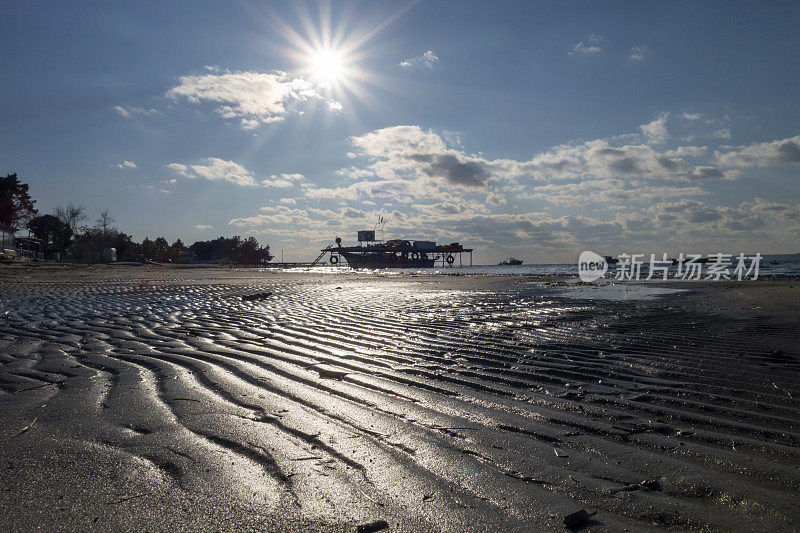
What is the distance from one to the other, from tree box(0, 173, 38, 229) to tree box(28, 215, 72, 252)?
999cm

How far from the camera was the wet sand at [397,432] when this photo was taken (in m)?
1.75

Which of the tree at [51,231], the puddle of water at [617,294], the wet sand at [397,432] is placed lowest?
the wet sand at [397,432]

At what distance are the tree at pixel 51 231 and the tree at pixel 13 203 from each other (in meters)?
9.99

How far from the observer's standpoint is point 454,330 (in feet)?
22.1

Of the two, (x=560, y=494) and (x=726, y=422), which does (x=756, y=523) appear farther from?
(x=726, y=422)

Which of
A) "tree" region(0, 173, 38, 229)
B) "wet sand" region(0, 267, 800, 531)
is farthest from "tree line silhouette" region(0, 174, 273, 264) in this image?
"wet sand" region(0, 267, 800, 531)

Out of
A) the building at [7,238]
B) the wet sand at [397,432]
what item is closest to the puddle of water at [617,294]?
the wet sand at [397,432]

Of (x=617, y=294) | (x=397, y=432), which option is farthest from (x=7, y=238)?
(x=397, y=432)

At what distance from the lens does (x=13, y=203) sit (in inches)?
1451

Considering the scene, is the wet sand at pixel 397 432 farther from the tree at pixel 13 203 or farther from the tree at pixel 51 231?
the tree at pixel 51 231

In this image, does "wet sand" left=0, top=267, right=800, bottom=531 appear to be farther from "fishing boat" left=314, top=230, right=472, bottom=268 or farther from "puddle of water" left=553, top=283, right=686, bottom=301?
"fishing boat" left=314, top=230, right=472, bottom=268

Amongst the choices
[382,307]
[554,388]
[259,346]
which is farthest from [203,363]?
[382,307]

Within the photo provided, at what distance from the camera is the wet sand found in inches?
68.7

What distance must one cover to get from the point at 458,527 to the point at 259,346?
4140mm
